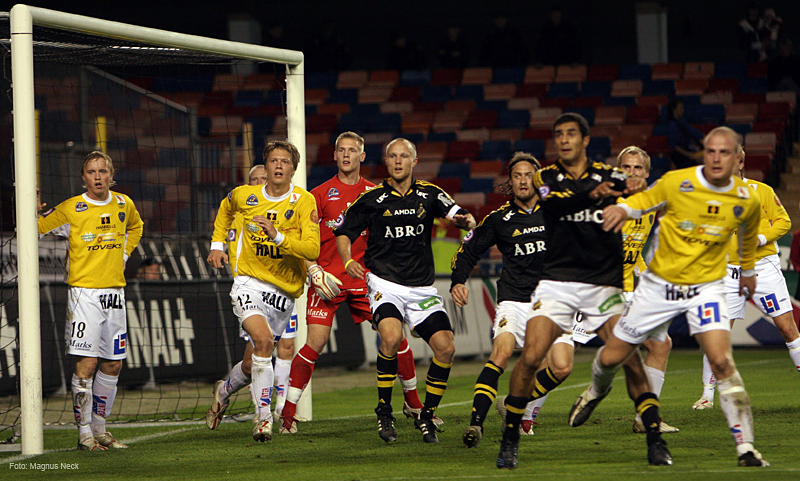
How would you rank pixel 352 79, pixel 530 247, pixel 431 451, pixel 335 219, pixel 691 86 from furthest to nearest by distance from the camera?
pixel 352 79 < pixel 691 86 < pixel 335 219 < pixel 530 247 < pixel 431 451

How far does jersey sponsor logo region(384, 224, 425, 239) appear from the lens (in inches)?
306

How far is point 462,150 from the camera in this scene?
22750 millimetres

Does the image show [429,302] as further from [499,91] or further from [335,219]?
[499,91]

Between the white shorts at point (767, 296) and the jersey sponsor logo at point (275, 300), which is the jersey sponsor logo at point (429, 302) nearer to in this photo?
the jersey sponsor logo at point (275, 300)

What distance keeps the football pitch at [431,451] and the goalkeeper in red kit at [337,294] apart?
0.30 metres

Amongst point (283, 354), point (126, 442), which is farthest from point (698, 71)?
point (126, 442)

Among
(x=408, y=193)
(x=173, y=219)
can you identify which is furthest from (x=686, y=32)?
(x=408, y=193)

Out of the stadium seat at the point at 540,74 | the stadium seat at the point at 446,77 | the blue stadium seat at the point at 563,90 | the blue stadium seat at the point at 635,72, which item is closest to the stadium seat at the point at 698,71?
the blue stadium seat at the point at 635,72

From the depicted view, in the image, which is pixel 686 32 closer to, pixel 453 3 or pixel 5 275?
pixel 453 3

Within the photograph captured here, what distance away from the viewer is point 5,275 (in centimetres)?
1242

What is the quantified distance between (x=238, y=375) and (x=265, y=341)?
88 cm

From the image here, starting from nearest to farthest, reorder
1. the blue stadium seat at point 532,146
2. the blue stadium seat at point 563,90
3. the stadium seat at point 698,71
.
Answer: the blue stadium seat at point 532,146 < the stadium seat at point 698,71 < the blue stadium seat at point 563,90

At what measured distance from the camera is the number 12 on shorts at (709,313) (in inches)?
234

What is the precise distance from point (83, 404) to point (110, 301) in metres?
0.78
